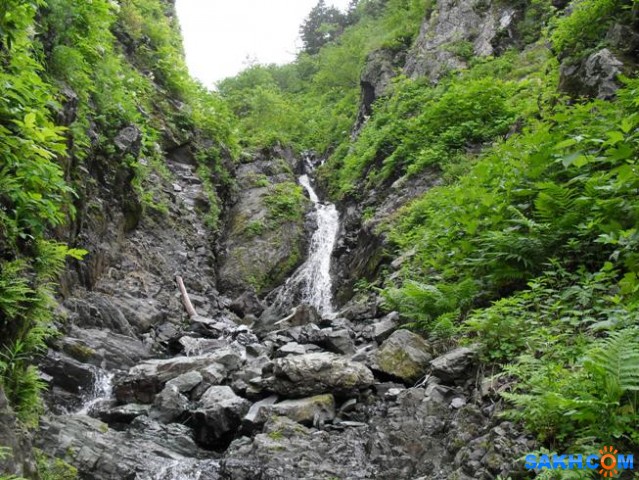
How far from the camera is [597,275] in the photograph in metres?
4.40

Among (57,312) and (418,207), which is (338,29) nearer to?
(418,207)

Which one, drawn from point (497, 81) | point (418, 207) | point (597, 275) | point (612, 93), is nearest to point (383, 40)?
point (497, 81)

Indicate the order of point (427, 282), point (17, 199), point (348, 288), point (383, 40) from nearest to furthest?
1. point (17, 199)
2. point (427, 282)
3. point (348, 288)
4. point (383, 40)

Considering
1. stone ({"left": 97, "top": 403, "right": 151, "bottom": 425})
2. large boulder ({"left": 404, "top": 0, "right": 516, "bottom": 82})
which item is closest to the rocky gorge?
stone ({"left": 97, "top": 403, "right": 151, "bottom": 425})

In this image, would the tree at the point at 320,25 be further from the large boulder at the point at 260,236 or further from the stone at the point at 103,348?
the stone at the point at 103,348

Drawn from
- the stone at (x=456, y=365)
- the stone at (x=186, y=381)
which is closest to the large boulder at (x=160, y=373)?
the stone at (x=186, y=381)

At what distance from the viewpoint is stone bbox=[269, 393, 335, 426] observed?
18.5 feet

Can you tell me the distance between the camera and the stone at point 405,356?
19.1 ft

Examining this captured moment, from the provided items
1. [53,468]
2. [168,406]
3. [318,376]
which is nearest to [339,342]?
[318,376]

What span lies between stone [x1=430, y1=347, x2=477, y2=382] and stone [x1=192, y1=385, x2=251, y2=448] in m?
2.79

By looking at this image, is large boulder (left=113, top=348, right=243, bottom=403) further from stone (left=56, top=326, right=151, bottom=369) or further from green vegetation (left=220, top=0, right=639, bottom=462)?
green vegetation (left=220, top=0, right=639, bottom=462)

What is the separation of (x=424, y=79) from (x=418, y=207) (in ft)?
31.6

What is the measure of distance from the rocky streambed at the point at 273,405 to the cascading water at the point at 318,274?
13.0 feet

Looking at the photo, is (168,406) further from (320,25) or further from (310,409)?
(320,25)
